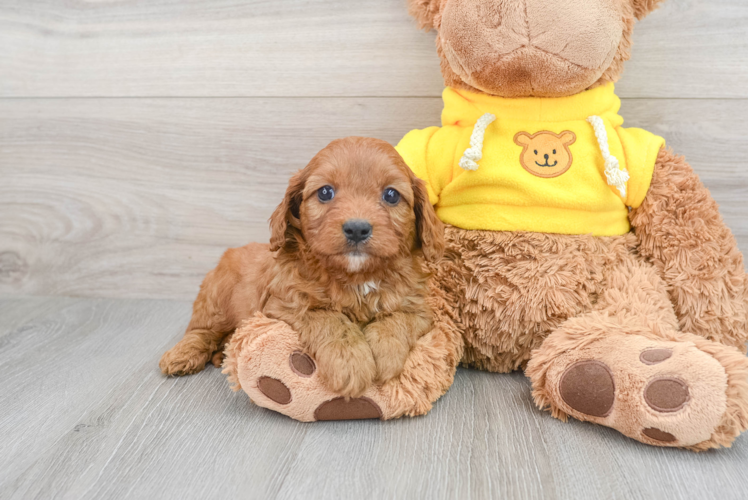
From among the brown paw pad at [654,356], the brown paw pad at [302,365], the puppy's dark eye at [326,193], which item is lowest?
the brown paw pad at [302,365]

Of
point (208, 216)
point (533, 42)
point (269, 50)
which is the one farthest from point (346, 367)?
point (269, 50)

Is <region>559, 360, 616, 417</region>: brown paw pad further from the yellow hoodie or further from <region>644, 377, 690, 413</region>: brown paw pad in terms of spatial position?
the yellow hoodie

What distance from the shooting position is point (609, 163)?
1.47 meters

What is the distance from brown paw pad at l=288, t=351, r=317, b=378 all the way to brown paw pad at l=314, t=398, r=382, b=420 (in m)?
0.09

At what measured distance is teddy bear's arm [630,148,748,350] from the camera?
4.95 feet

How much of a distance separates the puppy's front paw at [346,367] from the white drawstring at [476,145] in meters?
0.57

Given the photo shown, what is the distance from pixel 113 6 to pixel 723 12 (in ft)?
7.33

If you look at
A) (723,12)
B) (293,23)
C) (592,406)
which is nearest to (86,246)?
(293,23)

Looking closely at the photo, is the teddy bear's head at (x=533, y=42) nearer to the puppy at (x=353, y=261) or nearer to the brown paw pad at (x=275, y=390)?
the puppy at (x=353, y=261)

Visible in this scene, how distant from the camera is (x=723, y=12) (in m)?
1.84

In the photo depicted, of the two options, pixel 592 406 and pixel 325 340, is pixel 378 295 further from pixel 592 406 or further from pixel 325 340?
pixel 592 406

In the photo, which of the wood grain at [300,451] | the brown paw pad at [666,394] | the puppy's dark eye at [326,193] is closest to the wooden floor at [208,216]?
the wood grain at [300,451]

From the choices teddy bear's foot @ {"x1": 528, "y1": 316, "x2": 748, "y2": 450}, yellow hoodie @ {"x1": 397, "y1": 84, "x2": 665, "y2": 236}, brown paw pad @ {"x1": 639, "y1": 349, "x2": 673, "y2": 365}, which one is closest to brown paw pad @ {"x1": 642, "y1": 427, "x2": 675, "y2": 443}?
teddy bear's foot @ {"x1": 528, "y1": 316, "x2": 748, "y2": 450}

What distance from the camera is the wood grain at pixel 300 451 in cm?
114
